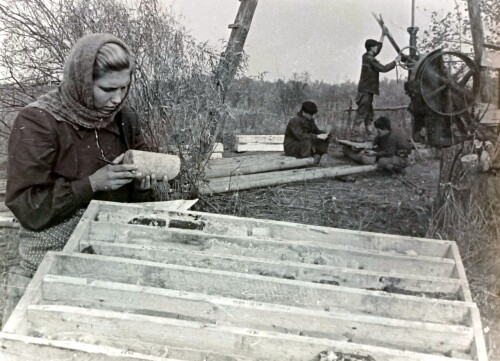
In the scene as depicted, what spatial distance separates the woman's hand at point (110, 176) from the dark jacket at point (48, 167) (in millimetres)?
35

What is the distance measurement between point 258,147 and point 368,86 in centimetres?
211

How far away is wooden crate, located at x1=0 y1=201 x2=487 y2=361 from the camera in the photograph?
1.58 metres

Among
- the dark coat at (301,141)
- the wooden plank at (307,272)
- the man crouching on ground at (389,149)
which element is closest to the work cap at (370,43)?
the man crouching on ground at (389,149)

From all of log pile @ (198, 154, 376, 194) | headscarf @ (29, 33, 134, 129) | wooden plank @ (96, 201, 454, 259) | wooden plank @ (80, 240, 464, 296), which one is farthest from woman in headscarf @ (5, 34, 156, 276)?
log pile @ (198, 154, 376, 194)

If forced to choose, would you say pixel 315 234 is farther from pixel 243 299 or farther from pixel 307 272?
pixel 243 299

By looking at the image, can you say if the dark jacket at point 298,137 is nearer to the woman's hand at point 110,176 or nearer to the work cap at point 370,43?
the work cap at point 370,43

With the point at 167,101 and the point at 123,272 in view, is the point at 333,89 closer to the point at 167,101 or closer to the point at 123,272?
the point at 167,101

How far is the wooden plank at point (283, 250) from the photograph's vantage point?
2.06 metres

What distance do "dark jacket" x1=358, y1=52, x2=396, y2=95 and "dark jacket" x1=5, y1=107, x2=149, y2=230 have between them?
205 inches

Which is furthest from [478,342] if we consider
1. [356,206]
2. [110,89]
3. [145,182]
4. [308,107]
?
[308,107]

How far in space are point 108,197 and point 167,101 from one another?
225cm

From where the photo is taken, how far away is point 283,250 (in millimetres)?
2152

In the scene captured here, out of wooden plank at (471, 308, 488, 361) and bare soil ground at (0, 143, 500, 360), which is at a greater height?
wooden plank at (471, 308, 488, 361)

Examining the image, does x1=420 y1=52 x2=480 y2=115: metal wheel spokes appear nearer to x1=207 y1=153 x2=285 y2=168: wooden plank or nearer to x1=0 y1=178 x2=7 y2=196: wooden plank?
x1=207 y1=153 x2=285 y2=168: wooden plank
